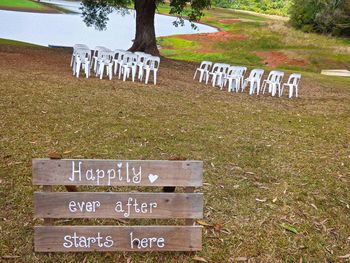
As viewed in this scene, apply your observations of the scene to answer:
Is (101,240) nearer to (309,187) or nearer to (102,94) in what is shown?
(309,187)

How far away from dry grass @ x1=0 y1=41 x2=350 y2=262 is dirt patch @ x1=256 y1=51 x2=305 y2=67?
63.3 ft

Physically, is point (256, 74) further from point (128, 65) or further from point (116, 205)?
point (116, 205)

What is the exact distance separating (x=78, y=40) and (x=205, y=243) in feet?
105

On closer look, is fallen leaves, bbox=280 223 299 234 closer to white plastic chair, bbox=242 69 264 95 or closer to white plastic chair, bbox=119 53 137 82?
white plastic chair, bbox=119 53 137 82

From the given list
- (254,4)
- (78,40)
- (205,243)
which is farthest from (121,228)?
(254,4)

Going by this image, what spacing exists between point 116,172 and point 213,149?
128 inches

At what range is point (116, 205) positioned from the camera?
393 centimetres

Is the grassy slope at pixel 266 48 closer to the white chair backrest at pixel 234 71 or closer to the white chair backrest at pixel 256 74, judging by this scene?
the white chair backrest at pixel 234 71

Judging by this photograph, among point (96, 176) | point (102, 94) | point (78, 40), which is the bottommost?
point (78, 40)

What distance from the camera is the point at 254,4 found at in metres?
99.8

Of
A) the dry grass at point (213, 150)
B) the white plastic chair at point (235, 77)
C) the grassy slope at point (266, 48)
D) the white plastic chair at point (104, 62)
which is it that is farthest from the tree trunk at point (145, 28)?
the grassy slope at point (266, 48)

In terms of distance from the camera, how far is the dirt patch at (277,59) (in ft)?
102

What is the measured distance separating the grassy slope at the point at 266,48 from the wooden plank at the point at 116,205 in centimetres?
2581

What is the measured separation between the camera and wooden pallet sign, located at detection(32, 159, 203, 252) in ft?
12.5
